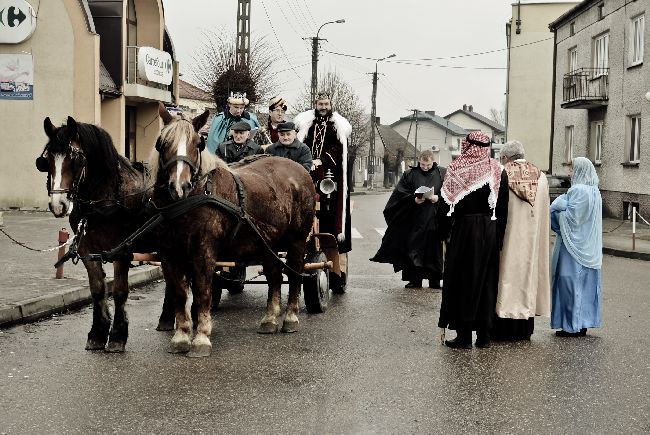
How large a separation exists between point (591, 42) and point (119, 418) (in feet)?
103

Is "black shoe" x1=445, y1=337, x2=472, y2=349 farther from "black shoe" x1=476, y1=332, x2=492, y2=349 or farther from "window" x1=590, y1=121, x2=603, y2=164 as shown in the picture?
"window" x1=590, y1=121, x2=603, y2=164

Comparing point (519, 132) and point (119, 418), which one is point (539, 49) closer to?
point (519, 132)

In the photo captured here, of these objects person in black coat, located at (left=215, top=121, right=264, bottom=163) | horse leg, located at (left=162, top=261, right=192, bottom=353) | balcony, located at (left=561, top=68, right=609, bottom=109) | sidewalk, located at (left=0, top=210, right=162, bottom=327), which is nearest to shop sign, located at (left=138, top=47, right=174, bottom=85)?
sidewalk, located at (left=0, top=210, right=162, bottom=327)

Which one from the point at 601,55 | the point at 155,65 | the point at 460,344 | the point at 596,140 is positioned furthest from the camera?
the point at 596,140

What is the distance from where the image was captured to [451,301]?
8414 mm

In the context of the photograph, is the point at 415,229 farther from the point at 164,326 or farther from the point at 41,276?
the point at 41,276

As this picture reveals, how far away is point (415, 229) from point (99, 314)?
629 centimetres

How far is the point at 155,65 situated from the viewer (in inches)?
1211

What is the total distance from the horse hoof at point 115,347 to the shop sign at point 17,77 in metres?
20.5

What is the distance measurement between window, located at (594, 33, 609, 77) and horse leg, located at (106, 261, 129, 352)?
27.1 metres

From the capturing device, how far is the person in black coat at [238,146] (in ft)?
32.6

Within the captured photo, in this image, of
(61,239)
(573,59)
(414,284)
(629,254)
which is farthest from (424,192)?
(573,59)

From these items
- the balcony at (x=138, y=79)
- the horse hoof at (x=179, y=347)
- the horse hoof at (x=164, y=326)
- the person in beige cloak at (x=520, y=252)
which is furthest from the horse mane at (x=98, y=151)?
the balcony at (x=138, y=79)

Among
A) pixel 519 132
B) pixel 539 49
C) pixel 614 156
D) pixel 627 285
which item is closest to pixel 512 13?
pixel 539 49
